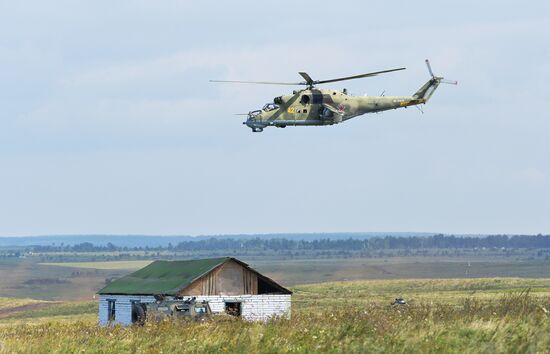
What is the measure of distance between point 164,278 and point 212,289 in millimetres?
3005

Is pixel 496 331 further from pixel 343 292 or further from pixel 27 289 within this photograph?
pixel 27 289

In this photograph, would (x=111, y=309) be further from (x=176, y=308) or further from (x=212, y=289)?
(x=176, y=308)

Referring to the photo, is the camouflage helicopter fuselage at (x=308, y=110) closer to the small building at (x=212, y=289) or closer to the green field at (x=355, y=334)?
the small building at (x=212, y=289)

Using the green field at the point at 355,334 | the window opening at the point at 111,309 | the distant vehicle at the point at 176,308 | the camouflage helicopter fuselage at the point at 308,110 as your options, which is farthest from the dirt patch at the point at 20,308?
the green field at the point at 355,334

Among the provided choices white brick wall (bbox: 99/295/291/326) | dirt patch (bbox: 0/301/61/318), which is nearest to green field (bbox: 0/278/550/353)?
white brick wall (bbox: 99/295/291/326)

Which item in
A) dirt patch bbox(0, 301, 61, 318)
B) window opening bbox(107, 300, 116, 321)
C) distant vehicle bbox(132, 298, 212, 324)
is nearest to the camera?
distant vehicle bbox(132, 298, 212, 324)

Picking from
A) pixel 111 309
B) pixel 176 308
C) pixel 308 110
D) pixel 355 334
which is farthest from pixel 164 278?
pixel 355 334

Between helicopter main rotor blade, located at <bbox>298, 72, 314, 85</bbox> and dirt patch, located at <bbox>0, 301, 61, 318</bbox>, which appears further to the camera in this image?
dirt patch, located at <bbox>0, 301, 61, 318</bbox>

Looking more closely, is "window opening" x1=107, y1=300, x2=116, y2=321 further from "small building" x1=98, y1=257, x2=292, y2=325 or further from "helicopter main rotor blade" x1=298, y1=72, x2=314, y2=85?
"helicopter main rotor blade" x1=298, y1=72, x2=314, y2=85

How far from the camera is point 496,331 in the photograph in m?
16.9

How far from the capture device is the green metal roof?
44.2m

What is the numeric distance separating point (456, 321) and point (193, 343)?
4556 mm

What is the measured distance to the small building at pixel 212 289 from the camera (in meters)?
44.1

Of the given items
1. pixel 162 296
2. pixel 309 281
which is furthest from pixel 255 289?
pixel 309 281
